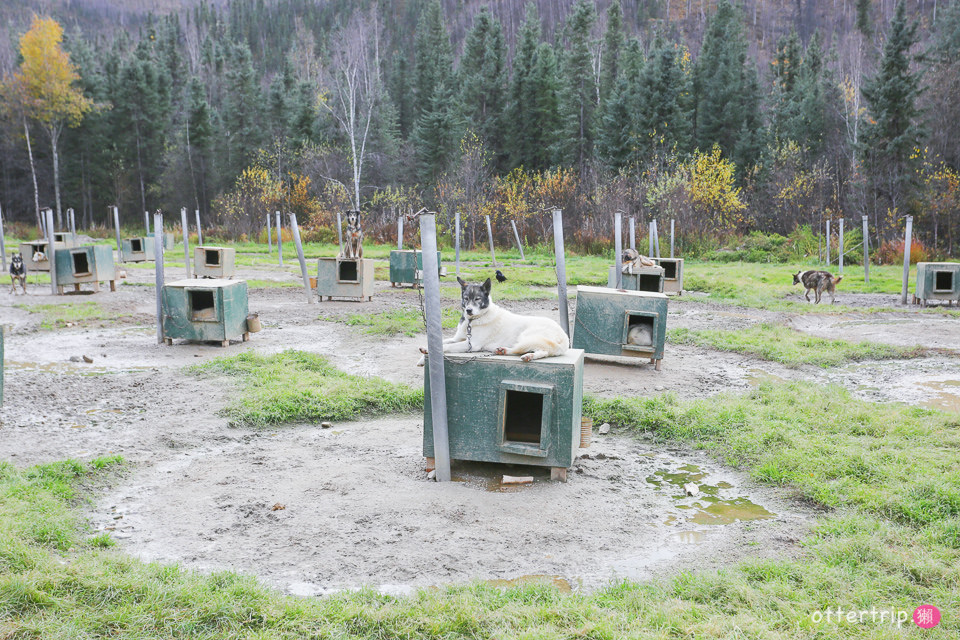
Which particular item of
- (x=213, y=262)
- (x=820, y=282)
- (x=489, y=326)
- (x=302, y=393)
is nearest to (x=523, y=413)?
(x=489, y=326)

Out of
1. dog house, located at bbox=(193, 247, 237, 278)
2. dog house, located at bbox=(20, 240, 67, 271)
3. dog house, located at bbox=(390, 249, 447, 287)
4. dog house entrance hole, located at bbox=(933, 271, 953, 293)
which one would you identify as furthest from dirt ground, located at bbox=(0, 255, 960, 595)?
dog house, located at bbox=(20, 240, 67, 271)

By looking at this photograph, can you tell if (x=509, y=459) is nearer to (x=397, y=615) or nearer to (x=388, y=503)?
(x=388, y=503)

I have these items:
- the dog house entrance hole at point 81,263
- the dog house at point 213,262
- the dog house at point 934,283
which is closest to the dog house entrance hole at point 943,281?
the dog house at point 934,283

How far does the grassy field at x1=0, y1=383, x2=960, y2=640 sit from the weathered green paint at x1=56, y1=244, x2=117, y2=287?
→ 1327cm

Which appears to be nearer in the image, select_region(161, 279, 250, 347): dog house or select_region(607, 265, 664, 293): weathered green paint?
select_region(161, 279, 250, 347): dog house

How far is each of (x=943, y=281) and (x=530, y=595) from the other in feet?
51.8

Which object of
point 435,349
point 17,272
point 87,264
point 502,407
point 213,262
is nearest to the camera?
point 435,349

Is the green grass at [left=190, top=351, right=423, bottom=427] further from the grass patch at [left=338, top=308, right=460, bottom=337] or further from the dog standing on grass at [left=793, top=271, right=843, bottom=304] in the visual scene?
the dog standing on grass at [left=793, top=271, right=843, bottom=304]

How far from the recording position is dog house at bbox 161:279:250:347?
10859 millimetres

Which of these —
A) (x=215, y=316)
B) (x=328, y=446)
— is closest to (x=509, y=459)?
(x=328, y=446)

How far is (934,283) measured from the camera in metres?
15.5

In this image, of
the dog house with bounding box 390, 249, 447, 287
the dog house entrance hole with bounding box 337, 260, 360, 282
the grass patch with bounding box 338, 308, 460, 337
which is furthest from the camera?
the dog house with bounding box 390, 249, 447, 287

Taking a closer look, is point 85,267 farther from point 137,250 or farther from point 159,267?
point 137,250

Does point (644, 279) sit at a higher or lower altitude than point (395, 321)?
higher
